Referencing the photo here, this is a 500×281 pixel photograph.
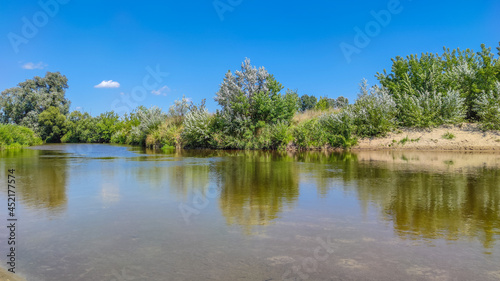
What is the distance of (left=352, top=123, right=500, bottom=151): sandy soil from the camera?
2112 cm

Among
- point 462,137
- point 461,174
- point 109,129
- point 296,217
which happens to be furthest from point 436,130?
point 109,129

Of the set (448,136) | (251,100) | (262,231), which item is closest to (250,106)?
(251,100)

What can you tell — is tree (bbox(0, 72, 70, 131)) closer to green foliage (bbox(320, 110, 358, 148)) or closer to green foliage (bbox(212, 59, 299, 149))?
green foliage (bbox(212, 59, 299, 149))

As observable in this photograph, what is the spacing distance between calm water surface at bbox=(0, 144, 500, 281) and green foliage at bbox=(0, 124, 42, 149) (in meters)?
32.4

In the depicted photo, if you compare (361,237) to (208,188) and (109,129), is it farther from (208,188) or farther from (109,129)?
(109,129)

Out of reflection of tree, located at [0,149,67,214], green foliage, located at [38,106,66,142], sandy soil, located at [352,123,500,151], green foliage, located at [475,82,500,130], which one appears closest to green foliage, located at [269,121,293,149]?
sandy soil, located at [352,123,500,151]

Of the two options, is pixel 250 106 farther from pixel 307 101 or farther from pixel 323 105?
pixel 307 101

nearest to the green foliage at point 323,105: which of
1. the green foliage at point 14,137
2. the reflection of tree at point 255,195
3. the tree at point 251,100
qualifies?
the tree at point 251,100

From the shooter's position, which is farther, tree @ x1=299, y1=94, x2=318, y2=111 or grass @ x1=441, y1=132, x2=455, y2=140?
tree @ x1=299, y1=94, x2=318, y2=111

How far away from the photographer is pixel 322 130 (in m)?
25.8

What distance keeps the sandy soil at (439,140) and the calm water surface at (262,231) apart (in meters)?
14.2

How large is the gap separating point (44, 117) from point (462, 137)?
64.0 metres

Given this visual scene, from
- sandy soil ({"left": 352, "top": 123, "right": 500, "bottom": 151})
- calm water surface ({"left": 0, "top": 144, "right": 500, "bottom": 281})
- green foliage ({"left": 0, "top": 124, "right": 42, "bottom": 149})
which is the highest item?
green foliage ({"left": 0, "top": 124, "right": 42, "bottom": 149})

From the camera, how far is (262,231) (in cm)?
504
